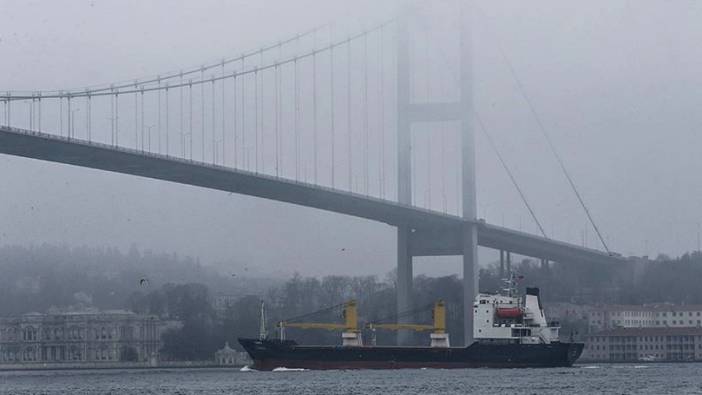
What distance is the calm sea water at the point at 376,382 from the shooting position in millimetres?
48781

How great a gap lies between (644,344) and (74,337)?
70.5 feet

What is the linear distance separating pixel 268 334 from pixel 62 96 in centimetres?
2104

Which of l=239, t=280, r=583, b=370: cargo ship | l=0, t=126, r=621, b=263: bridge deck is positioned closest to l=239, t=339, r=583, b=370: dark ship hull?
l=239, t=280, r=583, b=370: cargo ship

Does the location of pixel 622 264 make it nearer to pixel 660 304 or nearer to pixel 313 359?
pixel 660 304

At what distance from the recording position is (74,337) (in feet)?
265

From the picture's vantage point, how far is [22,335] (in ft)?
262

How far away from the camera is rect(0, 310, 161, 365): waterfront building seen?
79625 mm

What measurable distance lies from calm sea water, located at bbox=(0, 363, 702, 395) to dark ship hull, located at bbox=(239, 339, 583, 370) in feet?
3.23

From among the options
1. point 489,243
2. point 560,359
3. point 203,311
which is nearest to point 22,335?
point 203,311

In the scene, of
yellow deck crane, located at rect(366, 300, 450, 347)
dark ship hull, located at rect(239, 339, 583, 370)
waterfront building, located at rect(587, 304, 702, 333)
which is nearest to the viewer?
dark ship hull, located at rect(239, 339, 583, 370)

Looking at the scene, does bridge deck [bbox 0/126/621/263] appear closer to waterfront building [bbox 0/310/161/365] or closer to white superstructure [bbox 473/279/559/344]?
white superstructure [bbox 473/279/559/344]

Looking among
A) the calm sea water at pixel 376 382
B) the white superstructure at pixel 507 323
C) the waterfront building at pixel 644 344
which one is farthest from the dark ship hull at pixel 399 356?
the waterfront building at pixel 644 344

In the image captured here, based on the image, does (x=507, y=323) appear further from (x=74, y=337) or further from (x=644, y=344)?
(x=644, y=344)

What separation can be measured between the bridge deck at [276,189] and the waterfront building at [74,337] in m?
14.7
